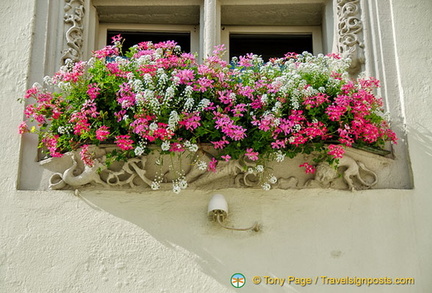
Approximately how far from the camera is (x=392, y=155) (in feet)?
16.2

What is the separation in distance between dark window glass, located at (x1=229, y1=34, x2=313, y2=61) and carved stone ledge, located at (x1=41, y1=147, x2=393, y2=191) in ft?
4.63

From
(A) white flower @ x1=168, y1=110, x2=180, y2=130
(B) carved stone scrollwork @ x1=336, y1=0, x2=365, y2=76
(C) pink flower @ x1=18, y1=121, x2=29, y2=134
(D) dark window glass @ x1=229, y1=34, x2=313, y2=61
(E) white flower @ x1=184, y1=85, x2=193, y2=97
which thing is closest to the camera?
(A) white flower @ x1=168, y1=110, x2=180, y2=130

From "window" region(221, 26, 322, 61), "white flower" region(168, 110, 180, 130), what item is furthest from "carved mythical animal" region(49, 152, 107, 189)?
"window" region(221, 26, 322, 61)

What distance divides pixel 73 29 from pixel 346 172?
7.80 ft

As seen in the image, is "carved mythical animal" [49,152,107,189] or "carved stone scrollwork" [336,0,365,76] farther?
"carved stone scrollwork" [336,0,365,76]

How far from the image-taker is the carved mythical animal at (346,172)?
476cm

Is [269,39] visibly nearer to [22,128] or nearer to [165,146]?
[165,146]

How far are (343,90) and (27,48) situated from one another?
93.5 inches

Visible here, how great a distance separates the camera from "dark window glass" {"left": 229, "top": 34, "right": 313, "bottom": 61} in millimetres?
5949

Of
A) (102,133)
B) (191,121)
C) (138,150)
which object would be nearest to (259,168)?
(191,121)

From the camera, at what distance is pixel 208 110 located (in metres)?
4.67

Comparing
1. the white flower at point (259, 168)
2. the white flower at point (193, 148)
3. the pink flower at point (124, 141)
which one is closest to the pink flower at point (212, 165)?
the white flower at point (193, 148)

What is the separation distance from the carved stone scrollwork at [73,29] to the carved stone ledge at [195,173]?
2.94 ft

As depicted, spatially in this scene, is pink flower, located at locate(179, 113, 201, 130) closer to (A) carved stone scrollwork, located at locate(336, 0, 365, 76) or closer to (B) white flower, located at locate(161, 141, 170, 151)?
(B) white flower, located at locate(161, 141, 170, 151)
